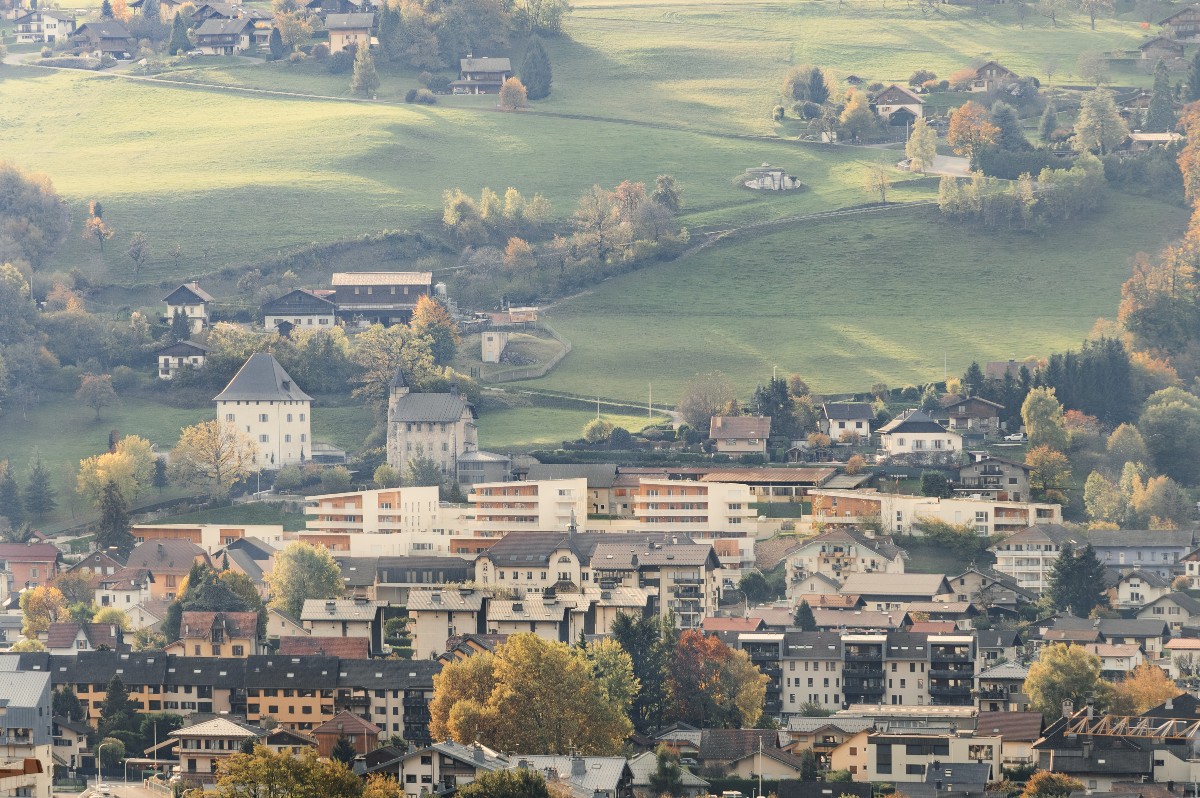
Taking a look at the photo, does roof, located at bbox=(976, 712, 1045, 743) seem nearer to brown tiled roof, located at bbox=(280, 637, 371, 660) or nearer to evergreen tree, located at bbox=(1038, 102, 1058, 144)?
brown tiled roof, located at bbox=(280, 637, 371, 660)

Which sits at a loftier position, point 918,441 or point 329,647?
point 329,647

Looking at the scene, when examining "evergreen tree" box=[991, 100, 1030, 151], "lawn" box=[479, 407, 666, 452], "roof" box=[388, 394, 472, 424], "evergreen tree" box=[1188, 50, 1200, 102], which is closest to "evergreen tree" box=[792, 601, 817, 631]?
"lawn" box=[479, 407, 666, 452]

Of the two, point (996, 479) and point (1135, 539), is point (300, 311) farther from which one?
point (1135, 539)

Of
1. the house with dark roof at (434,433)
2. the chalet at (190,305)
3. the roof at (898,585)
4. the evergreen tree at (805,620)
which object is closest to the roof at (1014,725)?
the evergreen tree at (805,620)

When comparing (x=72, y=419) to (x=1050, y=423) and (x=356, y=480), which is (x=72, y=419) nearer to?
(x=356, y=480)

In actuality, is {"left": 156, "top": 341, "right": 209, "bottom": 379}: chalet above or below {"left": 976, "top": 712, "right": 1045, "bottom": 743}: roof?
below

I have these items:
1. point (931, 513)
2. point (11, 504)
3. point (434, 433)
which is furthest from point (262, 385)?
point (931, 513)
